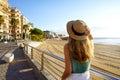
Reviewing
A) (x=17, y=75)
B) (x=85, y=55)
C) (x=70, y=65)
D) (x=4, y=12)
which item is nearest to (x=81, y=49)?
(x=85, y=55)

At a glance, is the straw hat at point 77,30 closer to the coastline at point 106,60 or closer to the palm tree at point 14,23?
the coastline at point 106,60

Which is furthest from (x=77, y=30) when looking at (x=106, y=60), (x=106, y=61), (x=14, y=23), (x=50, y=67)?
(x=14, y=23)

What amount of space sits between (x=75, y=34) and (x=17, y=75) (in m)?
5.25

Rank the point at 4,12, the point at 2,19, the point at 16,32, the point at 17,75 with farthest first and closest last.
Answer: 1. the point at 16,32
2. the point at 4,12
3. the point at 2,19
4. the point at 17,75

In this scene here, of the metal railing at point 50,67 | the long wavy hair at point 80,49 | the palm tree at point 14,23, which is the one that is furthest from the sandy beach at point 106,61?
the palm tree at point 14,23

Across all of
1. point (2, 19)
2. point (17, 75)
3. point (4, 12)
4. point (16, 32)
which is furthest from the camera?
point (16, 32)

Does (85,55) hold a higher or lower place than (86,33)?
lower

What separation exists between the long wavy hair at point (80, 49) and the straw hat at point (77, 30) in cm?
5

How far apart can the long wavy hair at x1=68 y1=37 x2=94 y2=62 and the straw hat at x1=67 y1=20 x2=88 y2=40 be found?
0.05 m

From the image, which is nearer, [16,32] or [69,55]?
[69,55]

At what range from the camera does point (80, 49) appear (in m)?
2.34

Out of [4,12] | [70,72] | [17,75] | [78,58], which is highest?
[4,12]

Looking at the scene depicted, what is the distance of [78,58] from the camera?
2332mm

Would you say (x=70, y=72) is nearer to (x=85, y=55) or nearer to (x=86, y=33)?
(x=85, y=55)
